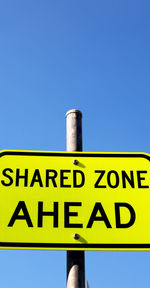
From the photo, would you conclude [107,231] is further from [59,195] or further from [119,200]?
[59,195]

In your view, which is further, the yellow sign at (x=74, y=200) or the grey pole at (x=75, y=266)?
the yellow sign at (x=74, y=200)

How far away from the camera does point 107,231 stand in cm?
233

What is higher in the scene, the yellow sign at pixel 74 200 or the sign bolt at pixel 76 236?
the yellow sign at pixel 74 200

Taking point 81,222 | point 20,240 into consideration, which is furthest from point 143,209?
point 20,240

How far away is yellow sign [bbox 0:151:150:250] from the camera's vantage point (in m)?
2.28

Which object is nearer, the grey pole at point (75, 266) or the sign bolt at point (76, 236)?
the grey pole at point (75, 266)

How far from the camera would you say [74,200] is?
2402 mm

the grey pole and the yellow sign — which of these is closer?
the grey pole

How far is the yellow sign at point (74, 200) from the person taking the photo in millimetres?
2275

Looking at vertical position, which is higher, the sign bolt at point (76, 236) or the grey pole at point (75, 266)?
the sign bolt at point (76, 236)

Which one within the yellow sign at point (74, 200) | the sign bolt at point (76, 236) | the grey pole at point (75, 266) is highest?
the yellow sign at point (74, 200)

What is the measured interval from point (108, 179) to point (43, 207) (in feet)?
1.65

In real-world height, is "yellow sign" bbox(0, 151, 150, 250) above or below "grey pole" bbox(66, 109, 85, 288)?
above

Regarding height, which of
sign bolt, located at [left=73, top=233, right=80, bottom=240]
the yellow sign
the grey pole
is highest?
the yellow sign
